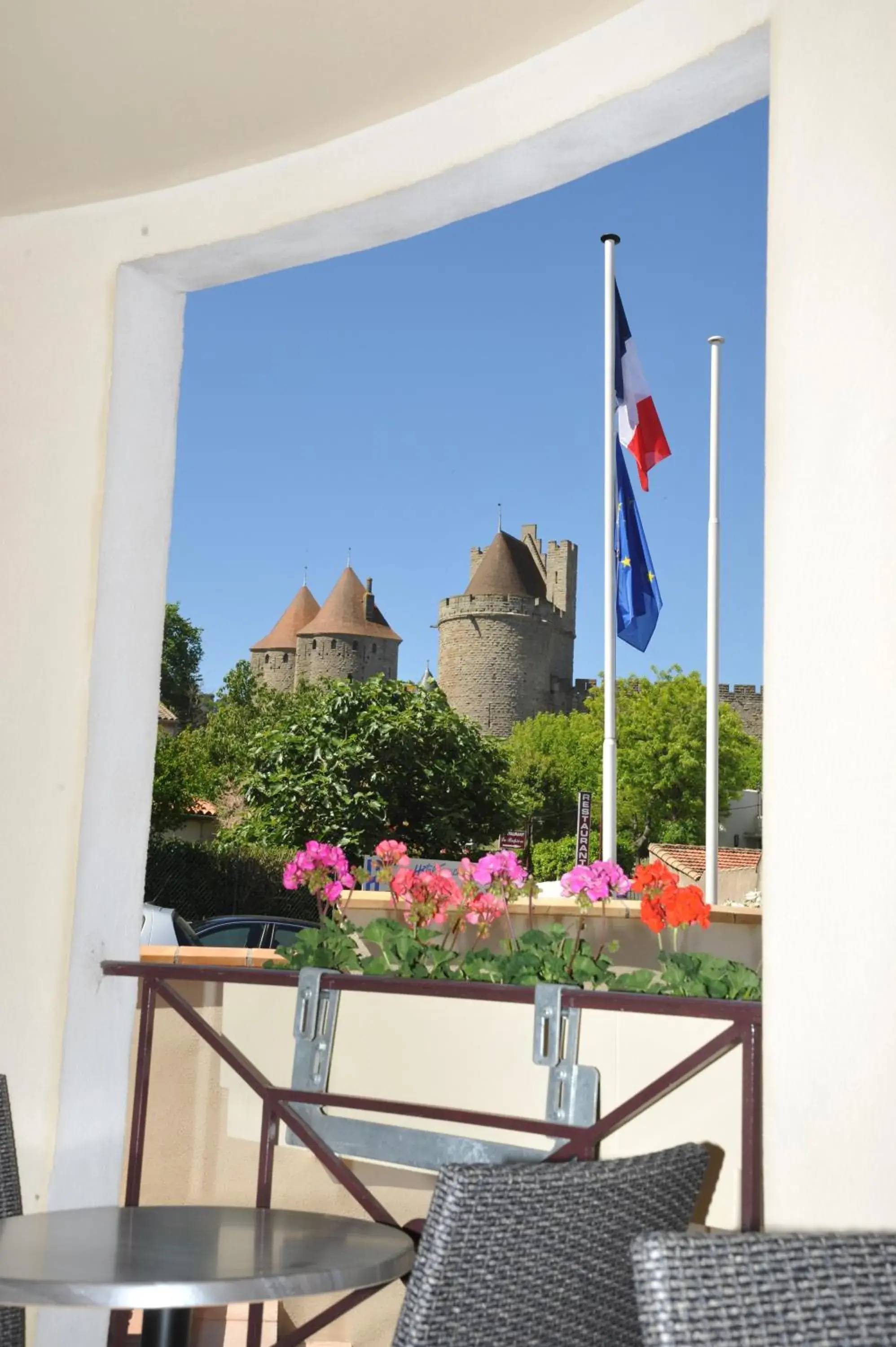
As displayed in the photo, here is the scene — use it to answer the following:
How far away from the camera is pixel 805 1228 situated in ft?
5.56

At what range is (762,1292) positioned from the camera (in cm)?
93

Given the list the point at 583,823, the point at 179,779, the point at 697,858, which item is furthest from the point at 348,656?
the point at 583,823

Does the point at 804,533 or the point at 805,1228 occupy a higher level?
the point at 804,533

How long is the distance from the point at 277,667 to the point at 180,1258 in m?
65.5

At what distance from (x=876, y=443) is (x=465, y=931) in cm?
429

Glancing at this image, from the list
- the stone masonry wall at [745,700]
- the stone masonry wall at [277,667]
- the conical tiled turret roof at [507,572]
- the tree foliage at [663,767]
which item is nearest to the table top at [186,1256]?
the tree foliage at [663,767]

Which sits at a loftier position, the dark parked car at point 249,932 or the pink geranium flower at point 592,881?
the pink geranium flower at point 592,881

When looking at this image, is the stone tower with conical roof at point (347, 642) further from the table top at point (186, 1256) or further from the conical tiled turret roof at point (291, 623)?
the table top at point (186, 1256)

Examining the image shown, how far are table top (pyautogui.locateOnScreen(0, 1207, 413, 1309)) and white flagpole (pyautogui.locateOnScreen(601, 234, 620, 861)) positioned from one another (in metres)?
9.40

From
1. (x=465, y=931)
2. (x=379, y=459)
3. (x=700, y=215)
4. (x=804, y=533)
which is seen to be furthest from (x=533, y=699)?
(x=804, y=533)

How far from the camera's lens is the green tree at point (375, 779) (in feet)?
98.1

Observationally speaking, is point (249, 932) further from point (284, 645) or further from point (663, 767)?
point (284, 645)

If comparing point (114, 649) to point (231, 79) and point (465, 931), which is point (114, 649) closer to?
point (231, 79)

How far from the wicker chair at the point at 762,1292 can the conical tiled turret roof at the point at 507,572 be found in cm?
5947
